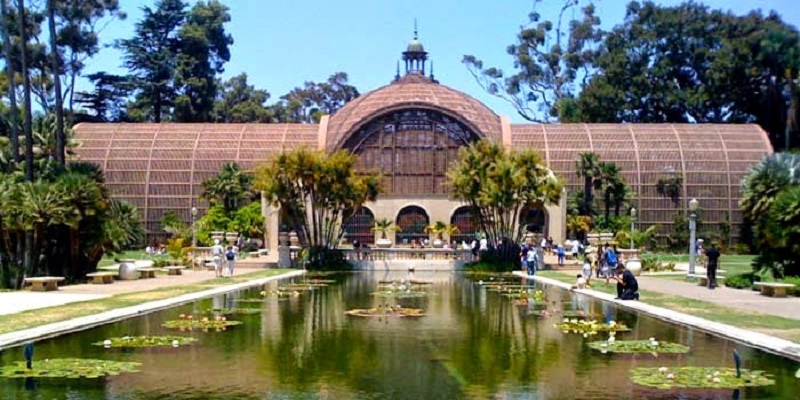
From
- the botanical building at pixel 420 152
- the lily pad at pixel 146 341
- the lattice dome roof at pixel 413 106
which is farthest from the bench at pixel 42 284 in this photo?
the lattice dome roof at pixel 413 106

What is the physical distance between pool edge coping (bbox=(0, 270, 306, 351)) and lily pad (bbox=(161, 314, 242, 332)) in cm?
149

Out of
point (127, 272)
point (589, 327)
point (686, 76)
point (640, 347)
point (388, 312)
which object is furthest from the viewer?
point (686, 76)

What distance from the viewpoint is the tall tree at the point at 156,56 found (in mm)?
96000

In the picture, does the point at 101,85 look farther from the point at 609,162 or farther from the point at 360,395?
the point at 360,395

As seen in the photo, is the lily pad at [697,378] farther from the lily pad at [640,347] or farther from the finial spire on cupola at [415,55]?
the finial spire on cupola at [415,55]

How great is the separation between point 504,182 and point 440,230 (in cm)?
1655

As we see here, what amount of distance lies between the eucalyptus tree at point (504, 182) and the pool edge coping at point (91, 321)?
2049 centimetres

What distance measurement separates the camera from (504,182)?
51.8 meters

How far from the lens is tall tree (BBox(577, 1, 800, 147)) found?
88250mm

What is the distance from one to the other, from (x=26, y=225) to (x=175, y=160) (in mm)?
41173

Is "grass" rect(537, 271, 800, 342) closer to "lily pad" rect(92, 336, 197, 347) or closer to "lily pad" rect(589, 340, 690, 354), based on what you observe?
"lily pad" rect(589, 340, 690, 354)

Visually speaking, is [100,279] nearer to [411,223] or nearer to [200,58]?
[411,223]

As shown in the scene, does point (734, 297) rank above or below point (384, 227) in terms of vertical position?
below

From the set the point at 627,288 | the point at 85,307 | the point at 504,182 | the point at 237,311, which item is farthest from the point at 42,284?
the point at 504,182
